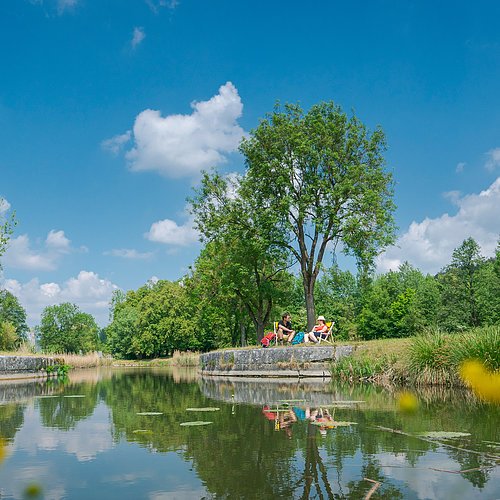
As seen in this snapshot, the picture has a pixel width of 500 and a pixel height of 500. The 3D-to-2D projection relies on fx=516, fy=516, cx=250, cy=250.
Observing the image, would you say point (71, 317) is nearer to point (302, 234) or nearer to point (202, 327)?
point (202, 327)

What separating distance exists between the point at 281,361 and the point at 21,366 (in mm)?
11817

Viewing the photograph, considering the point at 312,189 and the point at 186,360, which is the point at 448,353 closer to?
the point at 312,189

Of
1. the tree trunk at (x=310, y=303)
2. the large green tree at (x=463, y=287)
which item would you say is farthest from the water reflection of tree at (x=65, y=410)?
the large green tree at (x=463, y=287)

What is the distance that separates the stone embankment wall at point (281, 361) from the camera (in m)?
17.9

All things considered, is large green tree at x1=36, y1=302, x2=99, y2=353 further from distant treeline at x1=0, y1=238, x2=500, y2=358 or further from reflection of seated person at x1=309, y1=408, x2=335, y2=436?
reflection of seated person at x1=309, y1=408, x2=335, y2=436

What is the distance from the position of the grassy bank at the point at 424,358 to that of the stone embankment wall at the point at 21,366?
13.8 meters

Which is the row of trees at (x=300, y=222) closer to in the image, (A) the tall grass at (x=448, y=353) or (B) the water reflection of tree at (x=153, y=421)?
(A) the tall grass at (x=448, y=353)

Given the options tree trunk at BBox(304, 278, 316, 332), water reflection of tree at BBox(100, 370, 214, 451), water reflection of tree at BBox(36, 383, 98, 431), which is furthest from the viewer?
tree trunk at BBox(304, 278, 316, 332)

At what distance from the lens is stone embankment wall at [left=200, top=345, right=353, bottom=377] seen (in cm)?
1789

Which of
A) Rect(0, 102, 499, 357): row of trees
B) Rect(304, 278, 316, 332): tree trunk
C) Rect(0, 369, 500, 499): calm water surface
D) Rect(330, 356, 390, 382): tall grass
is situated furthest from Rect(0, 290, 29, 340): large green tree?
Rect(0, 369, 500, 499): calm water surface

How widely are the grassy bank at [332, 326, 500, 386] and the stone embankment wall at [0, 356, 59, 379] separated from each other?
13.8m

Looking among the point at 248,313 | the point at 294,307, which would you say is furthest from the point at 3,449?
the point at 294,307

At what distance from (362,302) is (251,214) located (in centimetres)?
5137

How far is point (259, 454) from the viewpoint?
204 inches
